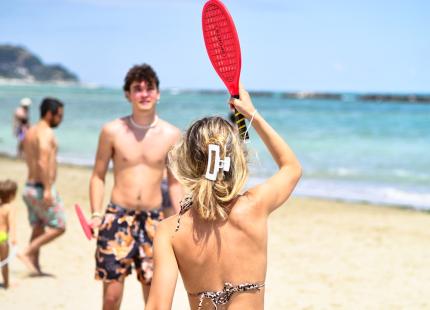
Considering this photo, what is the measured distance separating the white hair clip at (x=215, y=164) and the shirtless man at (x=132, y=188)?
7.93 feet

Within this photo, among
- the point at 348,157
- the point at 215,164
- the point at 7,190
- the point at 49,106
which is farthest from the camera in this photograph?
the point at 348,157

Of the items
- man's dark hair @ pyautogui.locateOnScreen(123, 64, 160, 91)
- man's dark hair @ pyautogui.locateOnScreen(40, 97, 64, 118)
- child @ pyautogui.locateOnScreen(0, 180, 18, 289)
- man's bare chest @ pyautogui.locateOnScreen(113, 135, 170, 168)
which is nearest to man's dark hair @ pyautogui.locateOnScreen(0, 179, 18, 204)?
child @ pyautogui.locateOnScreen(0, 180, 18, 289)

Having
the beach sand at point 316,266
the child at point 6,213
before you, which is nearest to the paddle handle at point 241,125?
the beach sand at point 316,266

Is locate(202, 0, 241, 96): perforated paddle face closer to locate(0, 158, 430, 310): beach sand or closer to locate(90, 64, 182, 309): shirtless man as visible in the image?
locate(90, 64, 182, 309): shirtless man

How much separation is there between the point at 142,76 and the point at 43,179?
2528mm

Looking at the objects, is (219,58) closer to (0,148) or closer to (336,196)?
(336,196)

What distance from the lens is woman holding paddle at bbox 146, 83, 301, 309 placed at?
2641 mm

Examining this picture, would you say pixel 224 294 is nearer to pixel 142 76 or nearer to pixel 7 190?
pixel 142 76

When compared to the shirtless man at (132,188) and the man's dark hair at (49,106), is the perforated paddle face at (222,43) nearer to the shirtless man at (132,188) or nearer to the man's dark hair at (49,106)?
the shirtless man at (132,188)

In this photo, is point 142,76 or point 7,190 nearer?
point 142,76

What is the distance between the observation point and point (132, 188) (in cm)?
503

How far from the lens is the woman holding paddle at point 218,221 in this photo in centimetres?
264

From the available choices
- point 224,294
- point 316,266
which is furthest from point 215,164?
point 316,266

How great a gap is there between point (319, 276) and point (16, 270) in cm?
328
